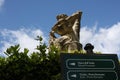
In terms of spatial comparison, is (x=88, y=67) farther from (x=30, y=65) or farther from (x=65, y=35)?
(x=65, y=35)

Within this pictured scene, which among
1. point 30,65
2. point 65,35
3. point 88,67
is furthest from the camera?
point 65,35

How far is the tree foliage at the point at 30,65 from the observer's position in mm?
10477

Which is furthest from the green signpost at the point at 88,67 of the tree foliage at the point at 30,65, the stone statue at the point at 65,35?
the stone statue at the point at 65,35

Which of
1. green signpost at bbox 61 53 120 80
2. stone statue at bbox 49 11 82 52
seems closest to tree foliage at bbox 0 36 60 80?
green signpost at bbox 61 53 120 80

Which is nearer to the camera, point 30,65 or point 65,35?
point 30,65

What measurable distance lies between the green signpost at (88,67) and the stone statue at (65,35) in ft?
25.4

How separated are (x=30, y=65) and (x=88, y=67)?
9.37ft

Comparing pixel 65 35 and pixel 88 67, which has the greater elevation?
pixel 65 35

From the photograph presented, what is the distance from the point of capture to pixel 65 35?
17.2 meters

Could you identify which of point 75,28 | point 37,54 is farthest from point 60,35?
point 37,54

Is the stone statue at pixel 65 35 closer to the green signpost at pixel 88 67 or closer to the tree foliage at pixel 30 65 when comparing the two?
the tree foliage at pixel 30 65

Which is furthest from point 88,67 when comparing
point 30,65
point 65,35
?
point 65,35

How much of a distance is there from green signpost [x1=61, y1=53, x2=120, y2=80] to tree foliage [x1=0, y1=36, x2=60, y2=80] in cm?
211

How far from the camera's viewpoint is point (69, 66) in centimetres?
818
